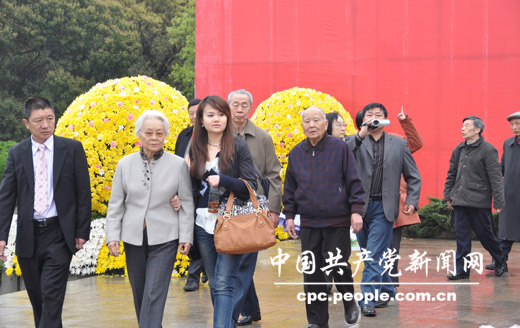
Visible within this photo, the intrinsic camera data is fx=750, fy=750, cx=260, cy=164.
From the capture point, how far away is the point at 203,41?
1731 centimetres

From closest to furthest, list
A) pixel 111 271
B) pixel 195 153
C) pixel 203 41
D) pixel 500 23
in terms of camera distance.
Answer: pixel 195 153 < pixel 111 271 < pixel 500 23 < pixel 203 41

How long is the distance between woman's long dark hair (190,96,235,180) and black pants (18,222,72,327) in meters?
1.11

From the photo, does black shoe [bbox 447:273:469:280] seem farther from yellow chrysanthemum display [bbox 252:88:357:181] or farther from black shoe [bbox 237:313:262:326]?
yellow chrysanthemum display [bbox 252:88:357:181]

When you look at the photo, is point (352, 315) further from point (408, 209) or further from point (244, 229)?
point (244, 229)

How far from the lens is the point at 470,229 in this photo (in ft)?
30.0

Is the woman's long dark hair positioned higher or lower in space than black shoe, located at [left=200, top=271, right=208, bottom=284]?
higher

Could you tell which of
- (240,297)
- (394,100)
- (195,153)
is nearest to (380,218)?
(240,297)

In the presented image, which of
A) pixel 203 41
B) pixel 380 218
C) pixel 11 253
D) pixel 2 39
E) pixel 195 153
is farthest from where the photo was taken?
pixel 2 39

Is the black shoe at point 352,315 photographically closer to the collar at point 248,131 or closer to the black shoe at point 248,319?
the black shoe at point 248,319

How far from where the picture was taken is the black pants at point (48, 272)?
17.2ft

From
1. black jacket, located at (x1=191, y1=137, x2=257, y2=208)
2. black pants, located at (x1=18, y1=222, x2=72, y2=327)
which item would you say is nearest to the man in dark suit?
black pants, located at (x1=18, y1=222, x2=72, y2=327)

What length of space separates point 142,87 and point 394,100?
7397mm

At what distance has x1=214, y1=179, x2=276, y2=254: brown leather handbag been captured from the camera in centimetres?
499

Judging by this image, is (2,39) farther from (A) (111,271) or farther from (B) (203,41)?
(A) (111,271)
